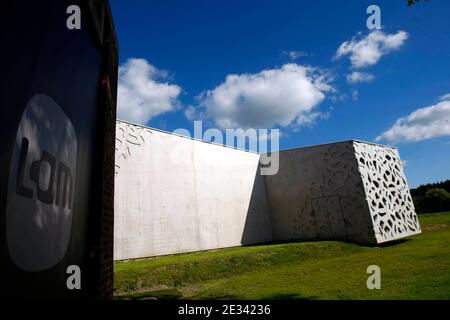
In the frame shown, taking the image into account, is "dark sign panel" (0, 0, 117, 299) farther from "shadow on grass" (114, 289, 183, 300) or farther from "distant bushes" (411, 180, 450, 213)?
"distant bushes" (411, 180, 450, 213)

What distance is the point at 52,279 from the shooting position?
180 cm

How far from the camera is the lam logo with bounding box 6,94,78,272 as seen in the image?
56.1 inches

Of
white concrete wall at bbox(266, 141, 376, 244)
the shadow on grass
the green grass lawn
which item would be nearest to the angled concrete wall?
white concrete wall at bbox(266, 141, 376, 244)

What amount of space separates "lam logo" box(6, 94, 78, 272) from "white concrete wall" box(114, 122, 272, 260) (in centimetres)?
906

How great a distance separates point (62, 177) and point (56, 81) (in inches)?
25.6

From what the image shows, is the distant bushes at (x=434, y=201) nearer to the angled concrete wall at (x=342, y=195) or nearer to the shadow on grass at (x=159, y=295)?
the angled concrete wall at (x=342, y=195)

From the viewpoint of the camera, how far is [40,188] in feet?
5.40

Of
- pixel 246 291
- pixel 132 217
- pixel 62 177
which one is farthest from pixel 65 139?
pixel 132 217

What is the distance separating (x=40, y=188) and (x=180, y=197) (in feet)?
36.8

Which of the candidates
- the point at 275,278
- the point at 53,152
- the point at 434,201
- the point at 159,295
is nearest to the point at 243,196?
the point at 275,278

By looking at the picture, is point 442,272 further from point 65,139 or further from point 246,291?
point 65,139

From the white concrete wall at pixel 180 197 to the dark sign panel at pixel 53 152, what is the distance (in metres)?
8.23

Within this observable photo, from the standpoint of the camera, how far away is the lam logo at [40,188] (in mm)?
1425

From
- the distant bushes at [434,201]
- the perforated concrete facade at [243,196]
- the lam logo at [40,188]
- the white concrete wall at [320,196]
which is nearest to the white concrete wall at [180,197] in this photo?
the perforated concrete facade at [243,196]
